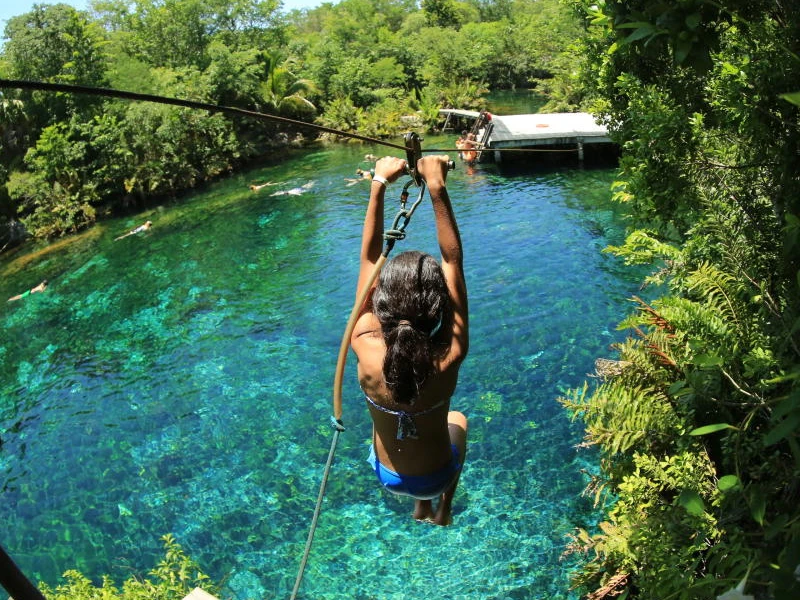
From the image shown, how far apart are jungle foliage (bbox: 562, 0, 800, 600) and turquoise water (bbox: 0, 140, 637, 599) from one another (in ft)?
4.75

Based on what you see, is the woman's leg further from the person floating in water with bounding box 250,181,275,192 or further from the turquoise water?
the person floating in water with bounding box 250,181,275,192

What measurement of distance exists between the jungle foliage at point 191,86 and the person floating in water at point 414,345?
57.4 feet

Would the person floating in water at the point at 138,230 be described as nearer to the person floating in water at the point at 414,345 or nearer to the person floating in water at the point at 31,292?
the person floating in water at the point at 31,292

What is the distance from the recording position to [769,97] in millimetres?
3850

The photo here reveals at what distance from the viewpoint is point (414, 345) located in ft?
10.7

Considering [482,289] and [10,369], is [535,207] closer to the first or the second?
[482,289]

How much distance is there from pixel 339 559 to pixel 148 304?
1096 centimetres

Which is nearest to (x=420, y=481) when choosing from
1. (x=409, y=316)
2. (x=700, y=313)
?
(x=409, y=316)

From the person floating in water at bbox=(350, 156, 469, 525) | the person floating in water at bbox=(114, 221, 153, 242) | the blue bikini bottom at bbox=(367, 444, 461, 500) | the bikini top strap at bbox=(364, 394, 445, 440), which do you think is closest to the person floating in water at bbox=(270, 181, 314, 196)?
the person floating in water at bbox=(114, 221, 153, 242)

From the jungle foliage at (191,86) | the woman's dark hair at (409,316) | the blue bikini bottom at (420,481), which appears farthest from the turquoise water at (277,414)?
the jungle foliage at (191,86)

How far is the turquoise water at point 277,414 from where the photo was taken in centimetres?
719

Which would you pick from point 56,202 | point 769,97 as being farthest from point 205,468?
point 56,202

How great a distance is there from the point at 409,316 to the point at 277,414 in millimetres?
7345

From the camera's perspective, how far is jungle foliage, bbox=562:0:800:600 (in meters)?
3.81
